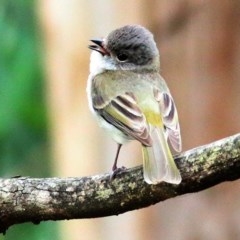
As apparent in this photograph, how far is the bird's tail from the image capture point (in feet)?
15.4

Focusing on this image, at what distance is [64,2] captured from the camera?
23.9 feet

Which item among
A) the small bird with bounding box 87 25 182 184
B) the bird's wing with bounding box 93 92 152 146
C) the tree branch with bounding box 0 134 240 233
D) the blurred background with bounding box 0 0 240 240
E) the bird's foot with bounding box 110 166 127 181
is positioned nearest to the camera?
the tree branch with bounding box 0 134 240 233

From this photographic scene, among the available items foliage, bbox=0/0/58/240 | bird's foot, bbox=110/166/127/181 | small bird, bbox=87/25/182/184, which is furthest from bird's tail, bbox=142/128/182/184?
foliage, bbox=0/0/58/240

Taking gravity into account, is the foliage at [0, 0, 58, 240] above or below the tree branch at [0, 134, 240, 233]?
above

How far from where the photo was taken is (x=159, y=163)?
A: 16.5ft

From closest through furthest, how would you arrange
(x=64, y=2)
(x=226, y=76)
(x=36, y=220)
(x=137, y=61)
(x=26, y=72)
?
(x=36, y=220)
(x=137, y=61)
(x=226, y=76)
(x=64, y=2)
(x=26, y=72)

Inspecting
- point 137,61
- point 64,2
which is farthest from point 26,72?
point 137,61

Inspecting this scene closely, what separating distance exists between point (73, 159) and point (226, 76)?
1128mm

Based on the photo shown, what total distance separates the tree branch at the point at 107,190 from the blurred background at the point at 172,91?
191 centimetres

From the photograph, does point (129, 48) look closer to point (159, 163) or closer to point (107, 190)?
point (159, 163)

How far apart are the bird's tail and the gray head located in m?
0.77

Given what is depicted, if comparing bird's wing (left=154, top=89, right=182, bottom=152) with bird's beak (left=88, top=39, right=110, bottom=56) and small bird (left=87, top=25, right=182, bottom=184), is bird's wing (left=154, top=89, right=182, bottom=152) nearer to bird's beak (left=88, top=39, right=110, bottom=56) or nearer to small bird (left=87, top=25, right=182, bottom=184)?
small bird (left=87, top=25, right=182, bottom=184)

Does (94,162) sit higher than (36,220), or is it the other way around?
(94,162)

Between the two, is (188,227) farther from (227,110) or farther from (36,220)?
(36,220)
